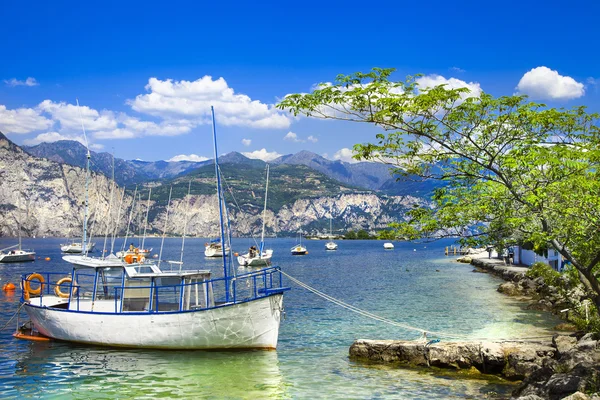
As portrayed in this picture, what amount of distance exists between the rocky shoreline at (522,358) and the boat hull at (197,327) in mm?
4124

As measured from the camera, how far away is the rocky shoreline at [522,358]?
13.1 meters

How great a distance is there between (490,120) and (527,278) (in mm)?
39509

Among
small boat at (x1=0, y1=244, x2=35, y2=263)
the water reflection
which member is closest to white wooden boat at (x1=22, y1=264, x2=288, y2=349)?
the water reflection

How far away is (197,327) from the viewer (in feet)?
73.5

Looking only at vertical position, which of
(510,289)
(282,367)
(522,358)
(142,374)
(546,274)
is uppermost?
(546,274)

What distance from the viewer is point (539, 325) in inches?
1107

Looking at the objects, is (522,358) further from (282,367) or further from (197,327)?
(197,327)

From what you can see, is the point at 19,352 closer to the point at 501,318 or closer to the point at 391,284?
the point at 501,318

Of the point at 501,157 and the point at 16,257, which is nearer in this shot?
the point at 501,157

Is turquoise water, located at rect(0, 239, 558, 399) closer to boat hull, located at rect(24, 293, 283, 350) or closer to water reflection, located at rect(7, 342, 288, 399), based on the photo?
water reflection, located at rect(7, 342, 288, 399)

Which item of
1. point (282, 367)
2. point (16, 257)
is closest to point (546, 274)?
point (282, 367)

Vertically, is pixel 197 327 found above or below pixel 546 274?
below

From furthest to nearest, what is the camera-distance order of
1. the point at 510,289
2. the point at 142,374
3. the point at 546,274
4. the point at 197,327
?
1. the point at 510,289
2. the point at 546,274
3. the point at 197,327
4. the point at 142,374

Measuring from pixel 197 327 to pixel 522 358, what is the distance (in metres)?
13.2
